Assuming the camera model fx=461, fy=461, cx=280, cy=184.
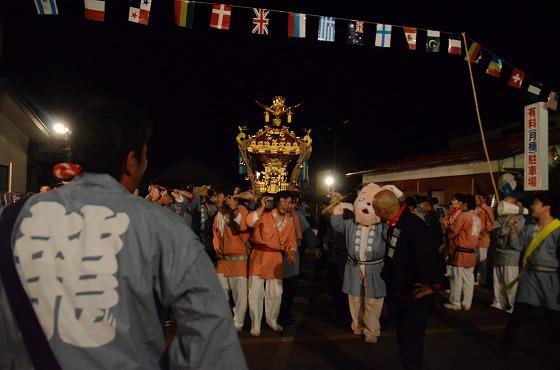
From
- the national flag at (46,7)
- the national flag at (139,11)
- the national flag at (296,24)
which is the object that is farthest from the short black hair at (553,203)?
the national flag at (46,7)

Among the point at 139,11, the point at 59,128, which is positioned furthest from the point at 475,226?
the point at 59,128

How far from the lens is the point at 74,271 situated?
1.46 meters

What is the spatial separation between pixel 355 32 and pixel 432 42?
1.51 meters

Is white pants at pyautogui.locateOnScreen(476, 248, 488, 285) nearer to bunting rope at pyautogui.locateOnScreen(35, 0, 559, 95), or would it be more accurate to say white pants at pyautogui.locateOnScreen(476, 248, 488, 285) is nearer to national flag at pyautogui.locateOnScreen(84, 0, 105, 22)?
bunting rope at pyautogui.locateOnScreen(35, 0, 559, 95)

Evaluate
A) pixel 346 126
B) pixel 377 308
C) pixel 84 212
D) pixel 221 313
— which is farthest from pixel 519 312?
pixel 346 126

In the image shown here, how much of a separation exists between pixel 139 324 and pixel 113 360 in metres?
0.13

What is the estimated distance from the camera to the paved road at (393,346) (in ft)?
16.5

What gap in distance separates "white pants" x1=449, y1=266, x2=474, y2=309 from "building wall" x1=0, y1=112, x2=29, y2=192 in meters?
10.9

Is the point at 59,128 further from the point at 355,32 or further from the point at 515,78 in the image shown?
the point at 515,78

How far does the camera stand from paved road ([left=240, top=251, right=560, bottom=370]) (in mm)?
5016

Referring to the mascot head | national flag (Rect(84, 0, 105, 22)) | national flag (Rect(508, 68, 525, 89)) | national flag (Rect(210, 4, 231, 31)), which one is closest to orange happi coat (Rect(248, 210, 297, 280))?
the mascot head

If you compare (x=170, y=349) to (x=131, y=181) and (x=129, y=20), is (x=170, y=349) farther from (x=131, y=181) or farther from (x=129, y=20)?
(x=129, y=20)

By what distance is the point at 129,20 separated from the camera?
7.51m

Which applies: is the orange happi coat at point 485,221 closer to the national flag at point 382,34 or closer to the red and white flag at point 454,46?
the red and white flag at point 454,46
